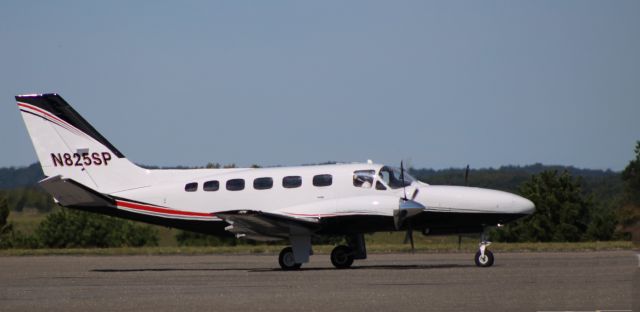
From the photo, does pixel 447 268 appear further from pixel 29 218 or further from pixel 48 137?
pixel 29 218

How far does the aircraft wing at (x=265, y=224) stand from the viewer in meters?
26.1

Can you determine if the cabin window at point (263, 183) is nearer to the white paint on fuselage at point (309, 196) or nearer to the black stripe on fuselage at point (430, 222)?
the white paint on fuselage at point (309, 196)

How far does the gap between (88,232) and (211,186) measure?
27.4 metres

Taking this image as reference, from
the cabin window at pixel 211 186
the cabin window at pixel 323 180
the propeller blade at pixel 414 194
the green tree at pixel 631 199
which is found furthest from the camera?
the cabin window at pixel 211 186

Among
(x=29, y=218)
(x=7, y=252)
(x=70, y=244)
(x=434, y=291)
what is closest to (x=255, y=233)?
(x=434, y=291)

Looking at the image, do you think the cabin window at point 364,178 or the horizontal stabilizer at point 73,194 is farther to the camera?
the horizontal stabilizer at point 73,194

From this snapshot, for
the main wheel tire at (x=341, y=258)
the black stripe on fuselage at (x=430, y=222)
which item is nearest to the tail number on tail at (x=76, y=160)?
the black stripe on fuselage at (x=430, y=222)

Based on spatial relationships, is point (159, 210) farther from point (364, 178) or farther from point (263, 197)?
point (364, 178)

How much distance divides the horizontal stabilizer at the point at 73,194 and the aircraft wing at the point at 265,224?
395 cm

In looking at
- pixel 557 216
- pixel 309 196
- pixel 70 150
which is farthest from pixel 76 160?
pixel 557 216

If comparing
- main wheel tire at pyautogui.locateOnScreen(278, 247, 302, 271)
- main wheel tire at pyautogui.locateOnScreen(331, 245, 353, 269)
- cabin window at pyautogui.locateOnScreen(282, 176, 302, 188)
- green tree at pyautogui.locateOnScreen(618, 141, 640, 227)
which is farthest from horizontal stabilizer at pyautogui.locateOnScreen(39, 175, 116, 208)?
green tree at pyautogui.locateOnScreen(618, 141, 640, 227)

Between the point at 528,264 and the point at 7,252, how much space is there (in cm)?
2106

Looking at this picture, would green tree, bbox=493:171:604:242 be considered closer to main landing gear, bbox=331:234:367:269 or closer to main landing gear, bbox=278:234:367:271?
main landing gear, bbox=331:234:367:269

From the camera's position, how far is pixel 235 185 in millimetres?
28281
